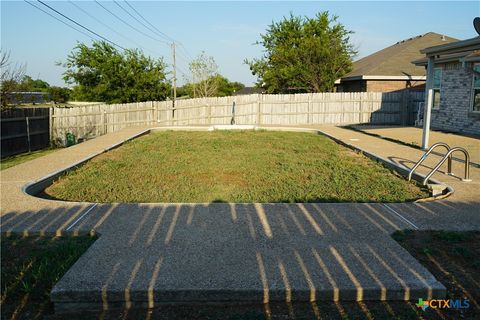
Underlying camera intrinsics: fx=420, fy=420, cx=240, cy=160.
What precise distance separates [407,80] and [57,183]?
22.1 metres

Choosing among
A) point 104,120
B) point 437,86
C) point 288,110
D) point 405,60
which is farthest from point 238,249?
point 405,60

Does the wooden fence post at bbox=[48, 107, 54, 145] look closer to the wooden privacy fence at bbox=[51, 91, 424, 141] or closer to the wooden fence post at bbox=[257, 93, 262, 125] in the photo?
the wooden privacy fence at bbox=[51, 91, 424, 141]

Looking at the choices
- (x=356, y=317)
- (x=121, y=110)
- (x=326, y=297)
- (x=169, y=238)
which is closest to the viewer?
(x=356, y=317)

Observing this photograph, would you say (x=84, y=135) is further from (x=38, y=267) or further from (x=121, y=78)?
(x=38, y=267)

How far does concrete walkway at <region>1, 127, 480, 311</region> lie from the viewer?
350 cm

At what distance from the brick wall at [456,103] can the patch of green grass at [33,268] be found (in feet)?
49.9

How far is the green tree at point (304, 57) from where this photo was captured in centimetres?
2852

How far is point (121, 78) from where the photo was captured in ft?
87.9

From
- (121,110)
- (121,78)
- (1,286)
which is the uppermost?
(121,78)

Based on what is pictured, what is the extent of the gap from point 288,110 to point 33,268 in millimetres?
21572

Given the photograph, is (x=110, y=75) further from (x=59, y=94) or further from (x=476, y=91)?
(x=59, y=94)

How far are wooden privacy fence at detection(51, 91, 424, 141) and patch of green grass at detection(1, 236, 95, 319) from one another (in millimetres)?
17291

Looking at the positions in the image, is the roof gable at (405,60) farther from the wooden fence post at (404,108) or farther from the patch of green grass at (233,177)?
the patch of green grass at (233,177)

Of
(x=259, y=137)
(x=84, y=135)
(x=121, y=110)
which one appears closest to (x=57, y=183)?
(x=259, y=137)
